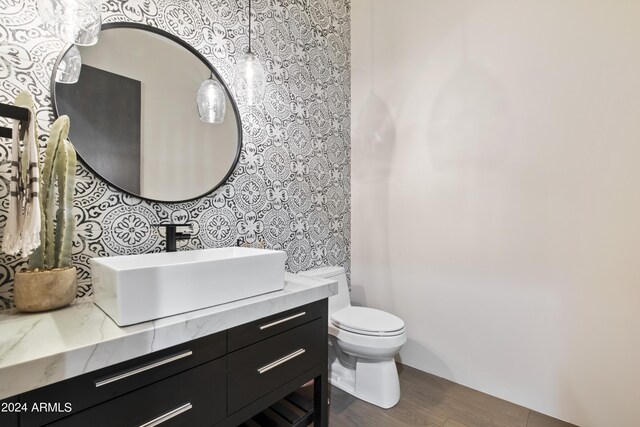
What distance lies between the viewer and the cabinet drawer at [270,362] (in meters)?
0.99

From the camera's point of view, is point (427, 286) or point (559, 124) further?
point (427, 286)

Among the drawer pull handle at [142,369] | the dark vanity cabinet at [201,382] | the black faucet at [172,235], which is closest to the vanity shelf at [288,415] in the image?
the dark vanity cabinet at [201,382]

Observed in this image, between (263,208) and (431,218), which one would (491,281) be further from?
(263,208)

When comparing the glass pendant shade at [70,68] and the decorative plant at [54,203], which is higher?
the glass pendant shade at [70,68]

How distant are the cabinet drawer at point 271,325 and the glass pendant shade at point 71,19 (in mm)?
1104

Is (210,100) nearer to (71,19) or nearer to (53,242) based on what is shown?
(71,19)

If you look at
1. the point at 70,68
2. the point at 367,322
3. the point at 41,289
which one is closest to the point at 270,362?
the point at 41,289

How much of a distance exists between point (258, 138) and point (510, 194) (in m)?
1.56

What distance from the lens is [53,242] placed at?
3.17 ft

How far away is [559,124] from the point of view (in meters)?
1.64

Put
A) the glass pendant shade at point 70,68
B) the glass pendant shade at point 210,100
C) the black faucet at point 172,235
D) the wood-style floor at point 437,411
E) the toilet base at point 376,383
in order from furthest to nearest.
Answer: the toilet base at point 376,383 → the wood-style floor at point 437,411 → the glass pendant shade at point 210,100 → the black faucet at point 172,235 → the glass pendant shade at point 70,68

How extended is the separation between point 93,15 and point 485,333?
8.10 ft

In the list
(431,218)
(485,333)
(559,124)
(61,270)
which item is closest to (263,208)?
(61,270)

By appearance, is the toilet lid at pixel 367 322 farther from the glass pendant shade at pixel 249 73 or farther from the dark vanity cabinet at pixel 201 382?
the glass pendant shade at pixel 249 73
